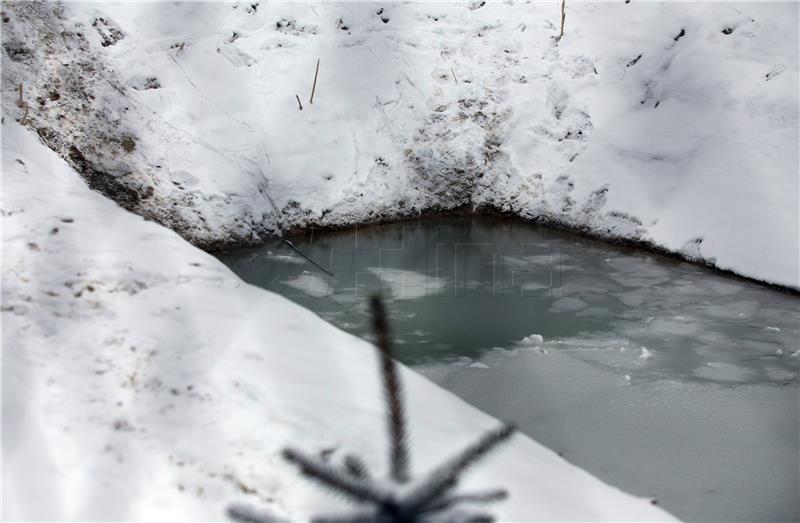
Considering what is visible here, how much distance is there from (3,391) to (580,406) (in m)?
3.32

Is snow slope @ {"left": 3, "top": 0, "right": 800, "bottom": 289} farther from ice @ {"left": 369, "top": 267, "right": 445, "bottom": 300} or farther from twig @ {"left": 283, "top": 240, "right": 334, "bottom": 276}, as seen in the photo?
Result: ice @ {"left": 369, "top": 267, "right": 445, "bottom": 300}

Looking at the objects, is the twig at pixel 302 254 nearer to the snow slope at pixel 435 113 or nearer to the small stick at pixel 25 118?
the snow slope at pixel 435 113

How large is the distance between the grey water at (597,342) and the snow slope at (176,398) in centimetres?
102

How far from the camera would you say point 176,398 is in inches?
104

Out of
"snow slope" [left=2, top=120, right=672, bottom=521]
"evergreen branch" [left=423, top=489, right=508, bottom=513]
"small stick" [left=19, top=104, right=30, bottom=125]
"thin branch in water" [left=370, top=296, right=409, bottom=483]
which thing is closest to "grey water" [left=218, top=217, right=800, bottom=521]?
"snow slope" [left=2, top=120, right=672, bottom=521]

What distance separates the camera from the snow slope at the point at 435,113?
24.7 ft

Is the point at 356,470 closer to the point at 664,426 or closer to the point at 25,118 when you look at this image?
the point at 664,426

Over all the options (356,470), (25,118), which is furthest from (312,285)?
(356,470)

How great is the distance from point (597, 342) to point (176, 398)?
3.76 meters

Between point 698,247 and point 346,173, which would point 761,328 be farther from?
point 346,173

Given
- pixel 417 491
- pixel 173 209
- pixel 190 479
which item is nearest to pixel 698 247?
pixel 173 209

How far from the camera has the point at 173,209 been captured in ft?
24.7

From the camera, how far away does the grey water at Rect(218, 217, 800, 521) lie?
3.99 meters

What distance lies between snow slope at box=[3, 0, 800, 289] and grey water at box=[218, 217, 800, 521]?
0.47 m
